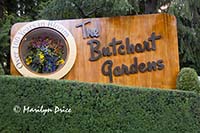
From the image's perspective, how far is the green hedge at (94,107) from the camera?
5.44 metres

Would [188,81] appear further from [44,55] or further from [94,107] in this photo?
[44,55]

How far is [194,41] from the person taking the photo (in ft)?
34.3

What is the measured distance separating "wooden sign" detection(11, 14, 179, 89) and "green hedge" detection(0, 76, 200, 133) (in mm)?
933

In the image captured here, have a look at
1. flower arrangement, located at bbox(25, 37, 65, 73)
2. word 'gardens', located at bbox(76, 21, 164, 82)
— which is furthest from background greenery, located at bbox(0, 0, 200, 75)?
flower arrangement, located at bbox(25, 37, 65, 73)

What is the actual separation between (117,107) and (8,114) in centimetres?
175

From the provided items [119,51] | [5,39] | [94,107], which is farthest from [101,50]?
[5,39]

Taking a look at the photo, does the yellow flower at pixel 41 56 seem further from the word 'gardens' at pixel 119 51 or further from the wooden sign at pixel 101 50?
the word 'gardens' at pixel 119 51

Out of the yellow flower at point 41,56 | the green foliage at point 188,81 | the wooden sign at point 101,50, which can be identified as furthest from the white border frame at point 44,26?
the green foliage at point 188,81

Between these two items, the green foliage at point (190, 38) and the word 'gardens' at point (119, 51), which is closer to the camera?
the word 'gardens' at point (119, 51)

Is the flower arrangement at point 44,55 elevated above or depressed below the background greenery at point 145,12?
below

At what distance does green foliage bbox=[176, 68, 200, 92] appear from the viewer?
6549 millimetres

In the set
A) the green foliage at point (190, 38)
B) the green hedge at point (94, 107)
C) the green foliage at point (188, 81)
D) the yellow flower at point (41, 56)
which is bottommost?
the green hedge at point (94, 107)

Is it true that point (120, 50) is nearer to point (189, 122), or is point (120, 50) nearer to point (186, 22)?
point (189, 122)

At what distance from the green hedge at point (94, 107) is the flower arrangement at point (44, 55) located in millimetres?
1204
